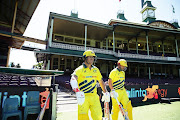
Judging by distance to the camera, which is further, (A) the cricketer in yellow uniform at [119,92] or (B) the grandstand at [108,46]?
(B) the grandstand at [108,46]

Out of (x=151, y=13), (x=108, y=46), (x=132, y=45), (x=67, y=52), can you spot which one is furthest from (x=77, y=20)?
(x=151, y=13)

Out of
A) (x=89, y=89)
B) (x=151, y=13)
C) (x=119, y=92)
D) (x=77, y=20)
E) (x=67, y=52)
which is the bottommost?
(x=119, y=92)

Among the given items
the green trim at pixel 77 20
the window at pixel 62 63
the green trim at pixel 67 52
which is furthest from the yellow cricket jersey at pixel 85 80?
the window at pixel 62 63

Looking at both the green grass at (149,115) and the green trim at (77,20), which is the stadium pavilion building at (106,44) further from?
the green grass at (149,115)

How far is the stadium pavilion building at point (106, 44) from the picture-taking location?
45.6 ft

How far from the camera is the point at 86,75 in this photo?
2727 millimetres

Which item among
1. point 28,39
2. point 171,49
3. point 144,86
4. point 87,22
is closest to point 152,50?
point 171,49

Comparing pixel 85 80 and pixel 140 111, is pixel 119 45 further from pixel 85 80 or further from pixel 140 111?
pixel 85 80

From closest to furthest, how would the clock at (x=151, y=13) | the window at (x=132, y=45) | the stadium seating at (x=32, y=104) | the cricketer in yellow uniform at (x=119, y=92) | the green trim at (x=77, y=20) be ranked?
the cricketer in yellow uniform at (x=119, y=92) → the stadium seating at (x=32, y=104) → the green trim at (x=77, y=20) → the window at (x=132, y=45) → the clock at (x=151, y=13)

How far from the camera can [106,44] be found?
778 inches

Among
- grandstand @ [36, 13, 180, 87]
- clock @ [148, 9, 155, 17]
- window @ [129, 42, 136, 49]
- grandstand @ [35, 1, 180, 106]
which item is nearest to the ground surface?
grandstand @ [35, 1, 180, 106]

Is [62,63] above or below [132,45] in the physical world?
below

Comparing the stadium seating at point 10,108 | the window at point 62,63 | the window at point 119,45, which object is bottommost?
the stadium seating at point 10,108

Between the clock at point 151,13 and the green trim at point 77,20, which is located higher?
the clock at point 151,13
